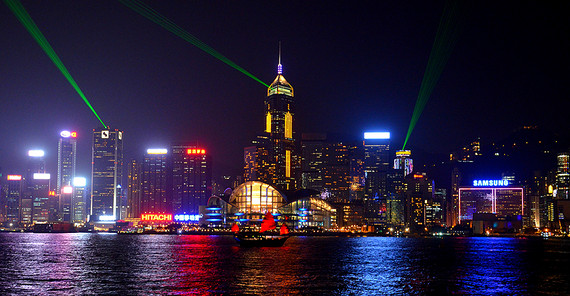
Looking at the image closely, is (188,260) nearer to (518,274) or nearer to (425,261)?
(425,261)

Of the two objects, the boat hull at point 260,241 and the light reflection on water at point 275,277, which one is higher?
the light reflection on water at point 275,277

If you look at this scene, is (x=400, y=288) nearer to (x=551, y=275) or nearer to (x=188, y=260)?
(x=551, y=275)

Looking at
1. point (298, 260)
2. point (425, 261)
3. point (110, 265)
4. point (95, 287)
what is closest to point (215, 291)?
point (95, 287)

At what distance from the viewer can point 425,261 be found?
340ft

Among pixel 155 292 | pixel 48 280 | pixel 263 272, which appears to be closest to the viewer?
pixel 155 292

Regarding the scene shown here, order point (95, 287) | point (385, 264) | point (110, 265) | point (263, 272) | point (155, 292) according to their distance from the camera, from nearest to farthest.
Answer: point (155, 292) → point (95, 287) → point (263, 272) → point (110, 265) → point (385, 264)

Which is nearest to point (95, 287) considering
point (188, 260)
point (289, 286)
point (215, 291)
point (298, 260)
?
point (215, 291)

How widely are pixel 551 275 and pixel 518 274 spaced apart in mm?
4341

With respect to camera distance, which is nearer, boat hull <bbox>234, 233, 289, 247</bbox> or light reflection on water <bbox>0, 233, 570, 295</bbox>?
light reflection on water <bbox>0, 233, 570, 295</bbox>

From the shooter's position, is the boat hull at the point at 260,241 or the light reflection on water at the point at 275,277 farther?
the boat hull at the point at 260,241

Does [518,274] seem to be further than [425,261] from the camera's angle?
No

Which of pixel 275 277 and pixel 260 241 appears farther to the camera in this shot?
pixel 260 241

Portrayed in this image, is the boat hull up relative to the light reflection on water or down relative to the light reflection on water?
down

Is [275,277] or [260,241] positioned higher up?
[275,277]
